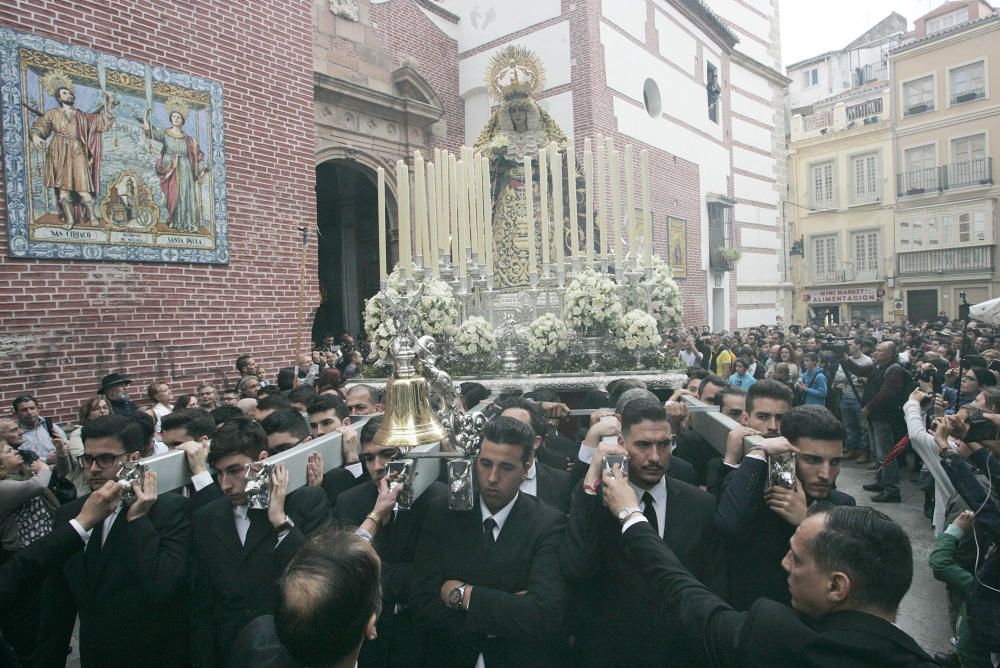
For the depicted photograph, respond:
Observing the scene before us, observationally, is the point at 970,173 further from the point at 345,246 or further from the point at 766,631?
the point at 766,631

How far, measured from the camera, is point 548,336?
6105mm

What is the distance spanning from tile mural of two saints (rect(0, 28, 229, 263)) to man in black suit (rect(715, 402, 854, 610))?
23.1 feet

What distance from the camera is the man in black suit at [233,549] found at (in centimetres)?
261

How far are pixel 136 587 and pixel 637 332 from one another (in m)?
4.44

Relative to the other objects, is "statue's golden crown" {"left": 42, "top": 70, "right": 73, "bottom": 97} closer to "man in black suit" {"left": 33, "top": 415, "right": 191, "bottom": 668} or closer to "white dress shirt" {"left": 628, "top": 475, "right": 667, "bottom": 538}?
"man in black suit" {"left": 33, "top": 415, "right": 191, "bottom": 668}

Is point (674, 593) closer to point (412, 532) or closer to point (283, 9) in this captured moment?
point (412, 532)

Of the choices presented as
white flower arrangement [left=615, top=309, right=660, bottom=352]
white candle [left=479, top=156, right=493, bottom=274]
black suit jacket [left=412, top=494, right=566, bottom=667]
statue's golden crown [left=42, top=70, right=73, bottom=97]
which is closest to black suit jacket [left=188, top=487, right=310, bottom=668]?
black suit jacket [left=412, top=494, right=566, bottom=667]

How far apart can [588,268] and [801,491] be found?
426cm

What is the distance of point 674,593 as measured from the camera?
2006mm

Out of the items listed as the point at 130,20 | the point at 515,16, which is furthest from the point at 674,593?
the point at 515,16

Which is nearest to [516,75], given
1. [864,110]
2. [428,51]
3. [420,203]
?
[420,203]

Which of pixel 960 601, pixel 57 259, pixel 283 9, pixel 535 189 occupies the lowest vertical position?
pixel 960 601

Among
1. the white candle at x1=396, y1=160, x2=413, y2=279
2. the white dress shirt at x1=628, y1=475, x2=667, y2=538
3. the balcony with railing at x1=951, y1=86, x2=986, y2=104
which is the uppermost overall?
the balcony with railing at x1=951, y1=86, x2=986, y2=104

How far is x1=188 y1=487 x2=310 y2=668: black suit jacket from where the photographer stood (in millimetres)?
2625
